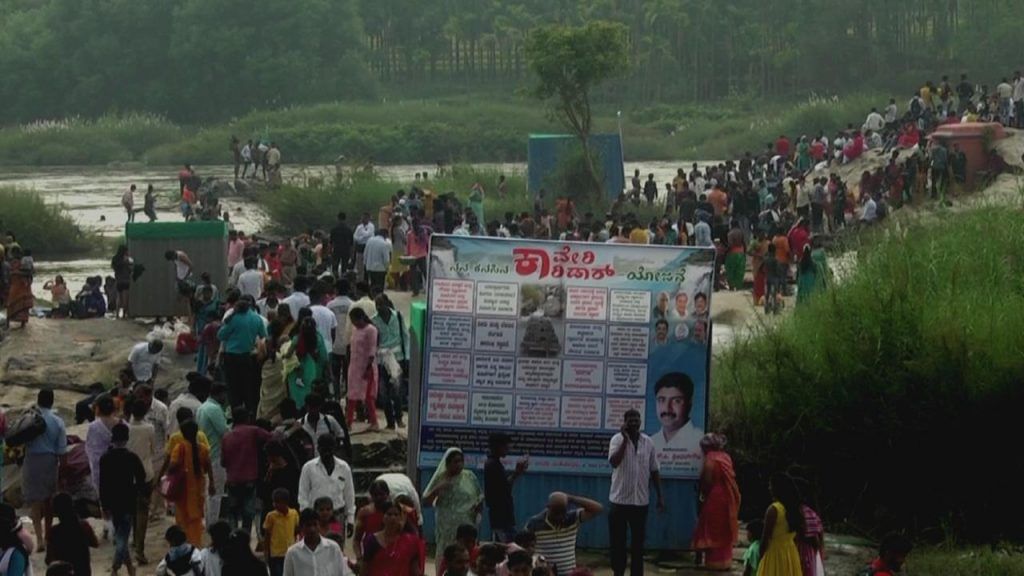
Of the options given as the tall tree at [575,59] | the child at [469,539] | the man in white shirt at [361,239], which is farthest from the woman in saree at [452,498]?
the tall tree at [575,59]

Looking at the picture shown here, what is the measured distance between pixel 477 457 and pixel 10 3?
7961 centimetres

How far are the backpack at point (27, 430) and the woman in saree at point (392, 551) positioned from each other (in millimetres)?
3711

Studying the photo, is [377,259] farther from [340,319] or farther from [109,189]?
[109,189]

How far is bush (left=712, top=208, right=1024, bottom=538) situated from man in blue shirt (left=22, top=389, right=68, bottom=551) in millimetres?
5100

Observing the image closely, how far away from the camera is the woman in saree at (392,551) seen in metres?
9.62

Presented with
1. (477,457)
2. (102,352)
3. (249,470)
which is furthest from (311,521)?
(102,352)

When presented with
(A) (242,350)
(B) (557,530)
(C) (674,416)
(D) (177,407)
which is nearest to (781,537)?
(B) (557,530)

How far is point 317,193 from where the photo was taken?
34.8 metres

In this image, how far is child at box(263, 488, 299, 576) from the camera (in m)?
10.4

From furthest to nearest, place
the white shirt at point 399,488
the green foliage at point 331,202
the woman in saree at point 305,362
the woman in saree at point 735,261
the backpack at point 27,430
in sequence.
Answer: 1. the green foliage at point 331,202
2. the woman in saree at point 735,261
3. the woman in saree at point 305,362
4. the backpack at point 27,430
5. the white shirt at point 399,488

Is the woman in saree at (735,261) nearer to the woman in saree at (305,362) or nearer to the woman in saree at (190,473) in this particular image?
the woman in saree at (305,362)

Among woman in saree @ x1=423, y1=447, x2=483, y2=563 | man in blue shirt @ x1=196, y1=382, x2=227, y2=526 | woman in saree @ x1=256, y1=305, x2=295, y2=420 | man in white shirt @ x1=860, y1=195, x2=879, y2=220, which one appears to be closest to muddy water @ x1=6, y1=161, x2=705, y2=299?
man in white shirt @ x1=860, y1=195, x2=879, y2=220

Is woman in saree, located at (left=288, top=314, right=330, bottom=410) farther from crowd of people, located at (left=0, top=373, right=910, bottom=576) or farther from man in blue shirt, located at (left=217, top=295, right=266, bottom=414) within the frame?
crowd of people, located at (left=0, top=373, right=910, bottom=576)

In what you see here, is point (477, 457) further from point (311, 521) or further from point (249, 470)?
point (311, 521)
